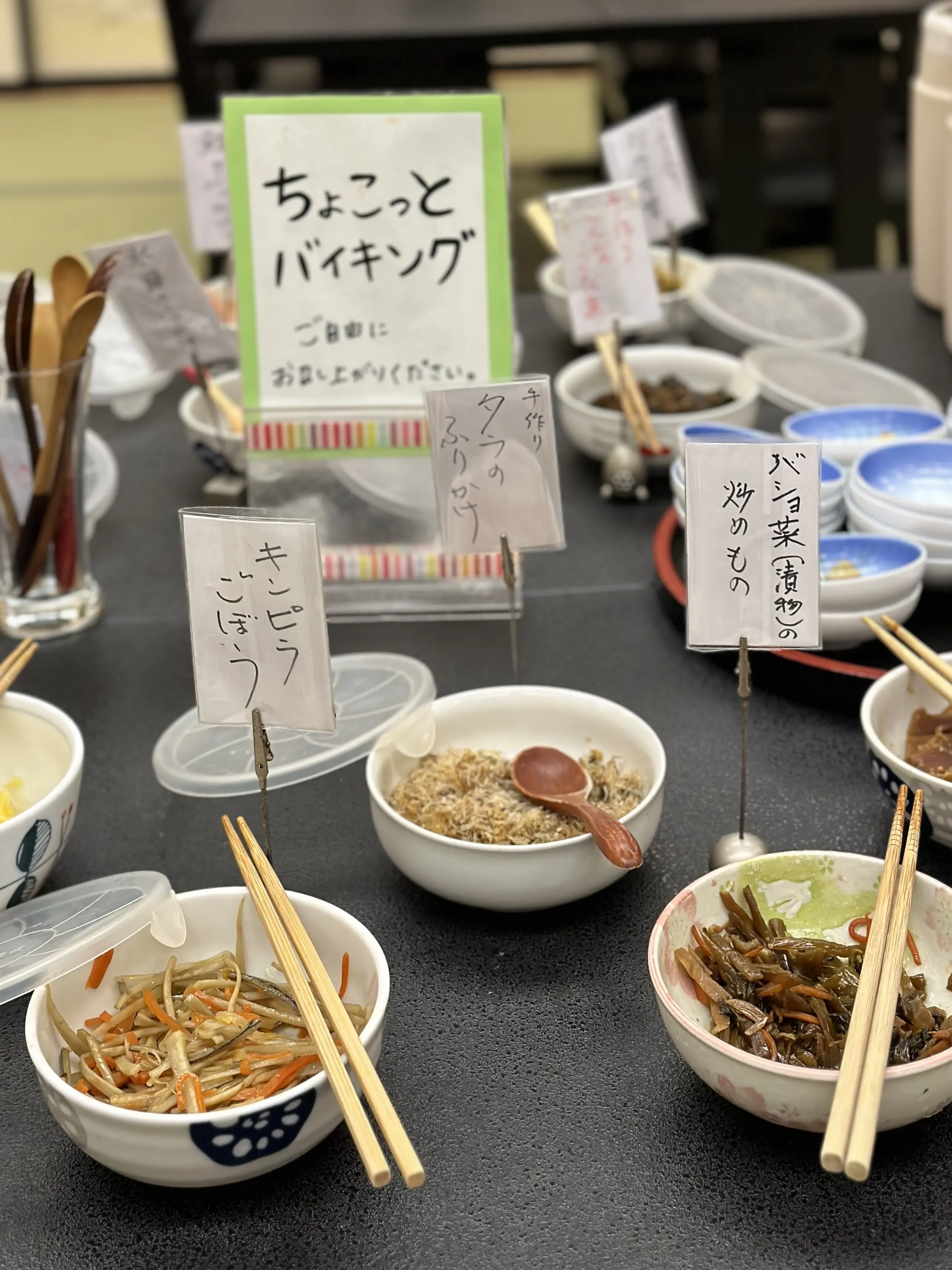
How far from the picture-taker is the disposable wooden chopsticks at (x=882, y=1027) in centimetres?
71

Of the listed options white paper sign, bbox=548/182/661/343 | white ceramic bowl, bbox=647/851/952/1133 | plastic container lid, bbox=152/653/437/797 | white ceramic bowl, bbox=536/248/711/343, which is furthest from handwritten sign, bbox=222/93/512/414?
white ceramic bowl, bbox=647/851/952/1133

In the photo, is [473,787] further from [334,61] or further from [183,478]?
[334,61]

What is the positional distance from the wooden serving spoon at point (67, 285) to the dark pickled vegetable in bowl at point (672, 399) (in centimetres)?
74

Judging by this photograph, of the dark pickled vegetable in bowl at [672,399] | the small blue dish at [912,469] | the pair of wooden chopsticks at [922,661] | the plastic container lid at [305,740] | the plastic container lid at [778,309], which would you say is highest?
the plastic container lid at [778,309]

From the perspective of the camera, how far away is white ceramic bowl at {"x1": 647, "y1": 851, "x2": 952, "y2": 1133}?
0.79 metres

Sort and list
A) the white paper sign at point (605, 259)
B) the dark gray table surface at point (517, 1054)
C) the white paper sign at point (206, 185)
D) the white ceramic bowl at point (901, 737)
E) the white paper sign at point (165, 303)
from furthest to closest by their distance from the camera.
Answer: the white paper sign at point (206, 185) < the white paper sign at point (605, 259) < the white paper sign at point (165, 303) < the white ceramic bowl at point (901, 737) < the dark gray table surface at point (517, 1054)

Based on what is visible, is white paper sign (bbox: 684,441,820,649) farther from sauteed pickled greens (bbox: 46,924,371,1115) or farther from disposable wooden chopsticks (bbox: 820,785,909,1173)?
sauteed pickled greens (bbox: 46,924,371,1115)

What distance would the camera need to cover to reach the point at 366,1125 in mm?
737

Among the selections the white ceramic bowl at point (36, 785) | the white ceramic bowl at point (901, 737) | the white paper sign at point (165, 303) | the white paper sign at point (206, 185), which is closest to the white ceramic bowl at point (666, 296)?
the white paper sign at point (206, 185)

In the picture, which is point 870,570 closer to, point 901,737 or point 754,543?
point 901,737

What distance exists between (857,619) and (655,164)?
1.05m

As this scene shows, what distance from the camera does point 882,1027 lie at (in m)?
0.79

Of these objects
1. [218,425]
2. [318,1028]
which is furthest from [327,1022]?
[218,425]

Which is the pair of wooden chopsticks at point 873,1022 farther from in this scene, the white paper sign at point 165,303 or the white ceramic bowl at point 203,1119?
the white paper sign at point 165,303
